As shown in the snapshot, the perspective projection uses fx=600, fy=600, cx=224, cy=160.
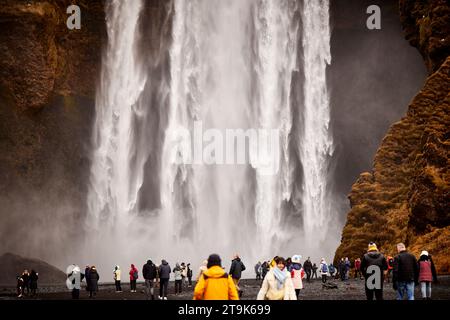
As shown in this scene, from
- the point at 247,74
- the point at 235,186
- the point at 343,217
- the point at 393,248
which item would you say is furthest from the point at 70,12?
the point at 393,248

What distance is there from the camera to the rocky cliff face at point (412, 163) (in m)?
26.5

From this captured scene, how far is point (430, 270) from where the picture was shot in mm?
14898

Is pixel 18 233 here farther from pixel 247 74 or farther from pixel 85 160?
pixel 247 74

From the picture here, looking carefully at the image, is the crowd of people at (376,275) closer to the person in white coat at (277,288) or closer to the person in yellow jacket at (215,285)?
the person in white coat at (277,288)

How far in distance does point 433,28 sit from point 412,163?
295 inches

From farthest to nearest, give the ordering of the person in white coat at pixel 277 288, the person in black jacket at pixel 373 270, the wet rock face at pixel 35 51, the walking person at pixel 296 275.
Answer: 1. the wet rock face at pixel 35 51
2. the walking person at pixel 296 275
3. the person in black jacket at pixel 373 270
4. the person in white coat at pixel 277 288

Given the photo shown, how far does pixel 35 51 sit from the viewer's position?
163 ft

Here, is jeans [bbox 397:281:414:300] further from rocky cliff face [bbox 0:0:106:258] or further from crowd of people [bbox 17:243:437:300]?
rocky cliff face [bbox 0:0:106:258]

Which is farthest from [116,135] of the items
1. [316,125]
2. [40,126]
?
→ [316,125]

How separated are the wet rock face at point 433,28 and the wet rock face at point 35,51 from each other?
2963cm

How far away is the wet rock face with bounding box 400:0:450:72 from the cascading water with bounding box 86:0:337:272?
21.3 metres

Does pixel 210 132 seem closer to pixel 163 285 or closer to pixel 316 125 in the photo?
pixel 316 125

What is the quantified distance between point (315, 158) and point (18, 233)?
89.3 feet

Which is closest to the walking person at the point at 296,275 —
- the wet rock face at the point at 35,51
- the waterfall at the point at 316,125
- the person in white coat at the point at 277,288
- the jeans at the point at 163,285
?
the jeans at the point at 163,285
